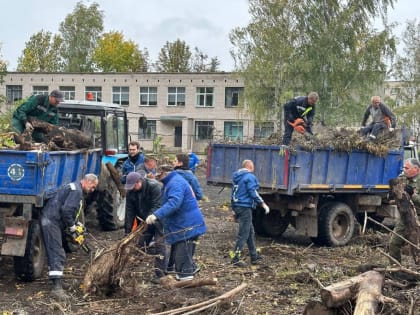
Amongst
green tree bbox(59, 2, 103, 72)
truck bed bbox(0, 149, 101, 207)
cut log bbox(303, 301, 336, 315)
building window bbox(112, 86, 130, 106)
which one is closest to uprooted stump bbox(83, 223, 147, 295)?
truck bed bbox(0, 149, 101, 207)

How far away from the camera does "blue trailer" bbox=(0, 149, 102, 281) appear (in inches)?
262

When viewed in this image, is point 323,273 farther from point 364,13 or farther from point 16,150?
point 364,13

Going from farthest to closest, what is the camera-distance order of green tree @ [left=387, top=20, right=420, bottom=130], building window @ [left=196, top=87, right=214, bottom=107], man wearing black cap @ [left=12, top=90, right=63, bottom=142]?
building window @ [left=196, top=87, right=214, bottom=107], green tree @ [left=387, top=20, right=420, bottom=130], man wearing black cap @ [left=12, top=90, right=63, bottom=142]

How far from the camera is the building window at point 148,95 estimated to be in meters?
44.4

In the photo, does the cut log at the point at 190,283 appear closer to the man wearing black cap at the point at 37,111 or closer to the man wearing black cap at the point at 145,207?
the man wearing black cap at the point at 145,207

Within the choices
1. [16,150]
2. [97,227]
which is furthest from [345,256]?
[16,150]

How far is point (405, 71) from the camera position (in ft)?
127

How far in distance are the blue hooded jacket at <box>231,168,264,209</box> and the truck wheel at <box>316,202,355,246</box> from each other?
203 centimetres

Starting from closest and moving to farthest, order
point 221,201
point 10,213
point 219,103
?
1. point 10,213
2. point 221,201
3. point 219,103

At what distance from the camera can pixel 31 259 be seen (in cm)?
701

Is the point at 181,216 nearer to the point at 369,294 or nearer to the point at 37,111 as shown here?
the point at 369,294

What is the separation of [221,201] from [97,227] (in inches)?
237

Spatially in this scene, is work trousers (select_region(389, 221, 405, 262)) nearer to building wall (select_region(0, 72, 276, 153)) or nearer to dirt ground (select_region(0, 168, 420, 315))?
dirt ground (select_region(0, 168, 420, 315))

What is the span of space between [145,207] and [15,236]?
193 centimetres
